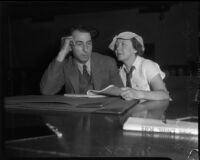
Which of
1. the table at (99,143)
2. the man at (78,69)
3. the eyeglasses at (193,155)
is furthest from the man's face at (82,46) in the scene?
the eyeglasses at (193,155)

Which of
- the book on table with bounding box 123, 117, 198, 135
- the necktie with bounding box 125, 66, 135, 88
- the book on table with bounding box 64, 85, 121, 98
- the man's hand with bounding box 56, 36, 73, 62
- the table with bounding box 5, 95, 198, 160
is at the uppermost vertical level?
the man's hand with bounding box 56, 36, 73, 62

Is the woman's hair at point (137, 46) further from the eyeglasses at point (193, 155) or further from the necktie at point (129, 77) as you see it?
the eyeglasses at point (193, 155)

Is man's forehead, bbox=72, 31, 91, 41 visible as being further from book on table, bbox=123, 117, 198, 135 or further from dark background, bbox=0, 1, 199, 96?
book on table, bbox=123, 117, 198, 135

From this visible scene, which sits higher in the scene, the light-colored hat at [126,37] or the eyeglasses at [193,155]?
the light-colored hat at [126,37]

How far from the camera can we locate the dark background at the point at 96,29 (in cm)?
47

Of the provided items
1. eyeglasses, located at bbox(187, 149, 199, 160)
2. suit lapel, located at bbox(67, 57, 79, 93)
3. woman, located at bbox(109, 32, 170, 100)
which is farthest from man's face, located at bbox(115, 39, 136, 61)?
eyeglasses, located at bbox(187, 149, 199, 160)

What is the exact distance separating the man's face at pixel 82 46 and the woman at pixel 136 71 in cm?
5

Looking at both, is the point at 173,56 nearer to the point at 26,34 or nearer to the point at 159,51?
the point at 159,51

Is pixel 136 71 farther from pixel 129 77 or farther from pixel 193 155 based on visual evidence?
pixel 193 155

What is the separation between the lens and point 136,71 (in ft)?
1.99

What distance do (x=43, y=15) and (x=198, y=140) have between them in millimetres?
367

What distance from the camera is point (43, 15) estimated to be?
0.52 m

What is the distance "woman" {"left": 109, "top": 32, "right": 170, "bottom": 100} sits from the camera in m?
0.55

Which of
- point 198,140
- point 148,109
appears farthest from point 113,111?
point 198,140
